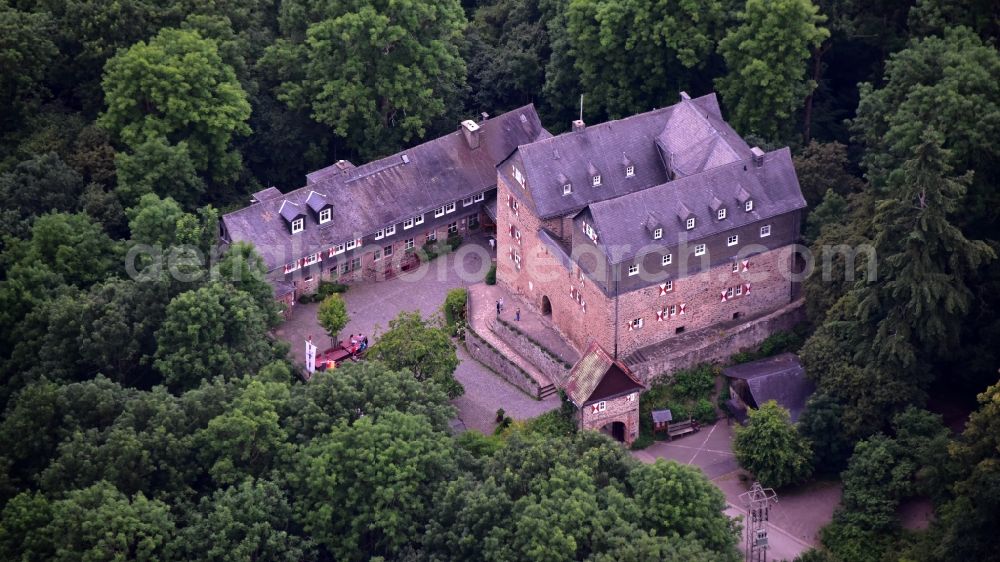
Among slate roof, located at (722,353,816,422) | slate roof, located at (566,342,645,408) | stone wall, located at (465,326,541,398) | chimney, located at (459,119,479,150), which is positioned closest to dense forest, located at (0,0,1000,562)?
slate roof, located at (722,353,816,422)

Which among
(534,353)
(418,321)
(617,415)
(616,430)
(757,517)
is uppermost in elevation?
(418,321)

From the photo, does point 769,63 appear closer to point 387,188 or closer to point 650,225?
point 650,225

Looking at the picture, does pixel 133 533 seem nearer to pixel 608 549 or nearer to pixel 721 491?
pixel 608 549

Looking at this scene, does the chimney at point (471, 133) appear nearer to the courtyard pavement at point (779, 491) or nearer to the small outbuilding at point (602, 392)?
the small outbuilding at point (602, 392)

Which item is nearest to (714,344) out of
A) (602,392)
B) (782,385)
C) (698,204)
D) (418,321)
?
(782,385)

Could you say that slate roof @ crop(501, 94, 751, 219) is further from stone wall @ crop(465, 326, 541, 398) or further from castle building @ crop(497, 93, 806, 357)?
stone wall @ crop(465, 326, 541, 398)

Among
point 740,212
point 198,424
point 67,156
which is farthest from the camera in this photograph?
point 67,156

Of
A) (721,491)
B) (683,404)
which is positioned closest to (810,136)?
(683,404)
